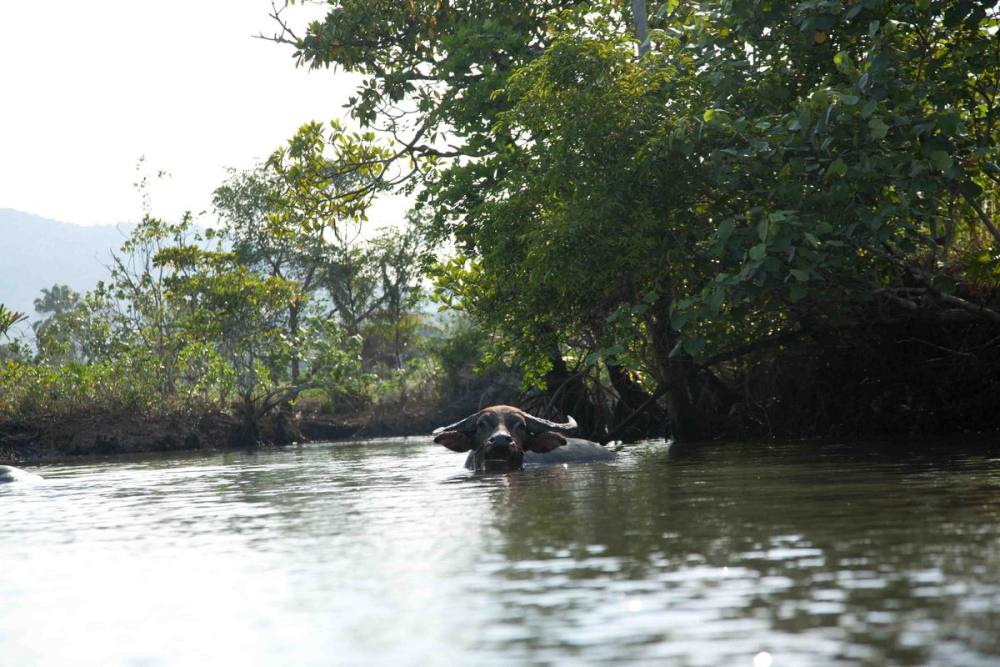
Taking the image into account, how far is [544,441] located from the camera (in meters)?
12.3

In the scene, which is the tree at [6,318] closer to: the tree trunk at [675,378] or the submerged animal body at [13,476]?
the submerged animal body at [13,476]

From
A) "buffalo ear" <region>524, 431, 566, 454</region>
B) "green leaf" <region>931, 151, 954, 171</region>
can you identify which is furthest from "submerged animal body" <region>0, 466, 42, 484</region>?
"green leaf" <region>931, 151, 954, 171</region>

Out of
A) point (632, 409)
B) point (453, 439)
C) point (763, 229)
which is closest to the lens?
point (763, 229)

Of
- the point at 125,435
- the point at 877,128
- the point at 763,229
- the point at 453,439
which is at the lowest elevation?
the point at 453,439

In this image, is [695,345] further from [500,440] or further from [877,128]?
[877,128]

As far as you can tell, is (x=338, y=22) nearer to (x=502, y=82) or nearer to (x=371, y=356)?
(x=502, y=82)

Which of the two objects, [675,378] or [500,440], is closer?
[500,440]

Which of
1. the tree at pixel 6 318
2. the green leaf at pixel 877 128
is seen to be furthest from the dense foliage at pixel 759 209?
the tree at pixel 6 318

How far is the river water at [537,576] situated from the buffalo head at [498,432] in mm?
2690

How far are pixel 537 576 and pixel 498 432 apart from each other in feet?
22.6

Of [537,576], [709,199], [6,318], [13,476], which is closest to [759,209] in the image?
[709,199]

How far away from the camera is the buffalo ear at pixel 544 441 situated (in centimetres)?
1233

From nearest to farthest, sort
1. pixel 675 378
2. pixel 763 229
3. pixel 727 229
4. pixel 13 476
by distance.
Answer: pixel 763 229
pixel 727 229
pixel 13 476
pixel 675 378

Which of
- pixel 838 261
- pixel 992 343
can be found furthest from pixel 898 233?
pixel 992 343
